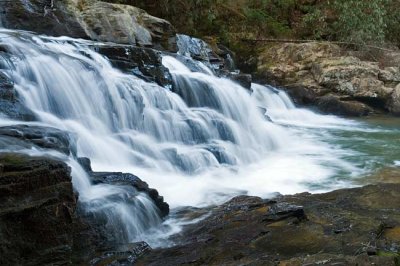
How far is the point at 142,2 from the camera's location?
14492 mm

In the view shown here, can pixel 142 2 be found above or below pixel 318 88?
above

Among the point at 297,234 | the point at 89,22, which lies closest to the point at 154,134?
the point at 89,22

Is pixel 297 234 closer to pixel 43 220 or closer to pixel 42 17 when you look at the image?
pixel 43 220

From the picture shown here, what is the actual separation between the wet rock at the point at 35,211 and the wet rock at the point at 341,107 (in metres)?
11.2

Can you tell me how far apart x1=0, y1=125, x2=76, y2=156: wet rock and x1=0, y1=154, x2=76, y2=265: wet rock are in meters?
0.39

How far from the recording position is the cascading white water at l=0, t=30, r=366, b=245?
6.37 metres

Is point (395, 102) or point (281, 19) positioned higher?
point (281, 19)

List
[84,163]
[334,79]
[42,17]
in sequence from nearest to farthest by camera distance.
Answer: [84,163], [42,17], [334,79]

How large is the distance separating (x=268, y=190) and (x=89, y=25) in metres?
6.43

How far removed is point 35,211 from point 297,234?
7.41 ft

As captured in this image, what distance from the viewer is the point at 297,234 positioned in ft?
13.1

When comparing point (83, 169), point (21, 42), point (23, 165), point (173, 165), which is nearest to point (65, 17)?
point (21, 42)

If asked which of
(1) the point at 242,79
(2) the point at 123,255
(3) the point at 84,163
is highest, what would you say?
(1) the point at 242,79

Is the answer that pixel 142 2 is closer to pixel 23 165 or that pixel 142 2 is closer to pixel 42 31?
pixel 42 31
